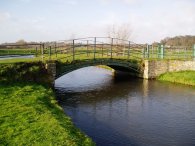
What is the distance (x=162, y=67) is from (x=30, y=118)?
75.1 ft

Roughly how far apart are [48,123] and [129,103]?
9.51 meters

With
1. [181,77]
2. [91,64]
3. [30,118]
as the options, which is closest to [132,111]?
[30,118]

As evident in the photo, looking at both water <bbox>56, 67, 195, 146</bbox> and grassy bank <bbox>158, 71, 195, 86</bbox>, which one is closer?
water <bbox>56, 67, 195, 146</bbox>

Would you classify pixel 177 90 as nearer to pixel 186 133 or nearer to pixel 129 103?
pixel 129 103

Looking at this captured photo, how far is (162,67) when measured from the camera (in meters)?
35.0

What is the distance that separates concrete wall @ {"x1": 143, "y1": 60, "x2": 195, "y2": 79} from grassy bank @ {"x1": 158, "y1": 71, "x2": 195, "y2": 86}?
2.38 ft

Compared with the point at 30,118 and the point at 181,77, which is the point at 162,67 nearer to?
the point at 181,77

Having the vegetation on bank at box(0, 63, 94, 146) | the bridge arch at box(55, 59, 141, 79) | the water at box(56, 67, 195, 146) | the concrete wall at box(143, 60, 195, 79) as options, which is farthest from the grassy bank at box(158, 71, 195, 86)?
the vegetation on bank at box(0, 63, 94, 146)

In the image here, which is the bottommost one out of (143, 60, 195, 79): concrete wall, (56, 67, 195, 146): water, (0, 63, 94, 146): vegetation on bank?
(56, 67, 195, 146): water

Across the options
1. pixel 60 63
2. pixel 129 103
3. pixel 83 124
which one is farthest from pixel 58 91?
pixel 83 124

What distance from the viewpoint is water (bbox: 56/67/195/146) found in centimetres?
1527

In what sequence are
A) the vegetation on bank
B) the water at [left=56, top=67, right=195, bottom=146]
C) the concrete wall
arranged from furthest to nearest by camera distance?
the concrete wall < the water at [left=56, top=67, right=195, bottom=146] < the vegetation on bank

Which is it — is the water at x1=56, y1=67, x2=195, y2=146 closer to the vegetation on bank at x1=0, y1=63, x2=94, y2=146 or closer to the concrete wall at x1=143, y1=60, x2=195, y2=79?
the vegetation on bank at x1=0, y1=63, x2=94, y2=146

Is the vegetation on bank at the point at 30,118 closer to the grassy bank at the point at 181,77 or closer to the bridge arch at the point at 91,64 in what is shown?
the bridge arch at the point at 91,64
